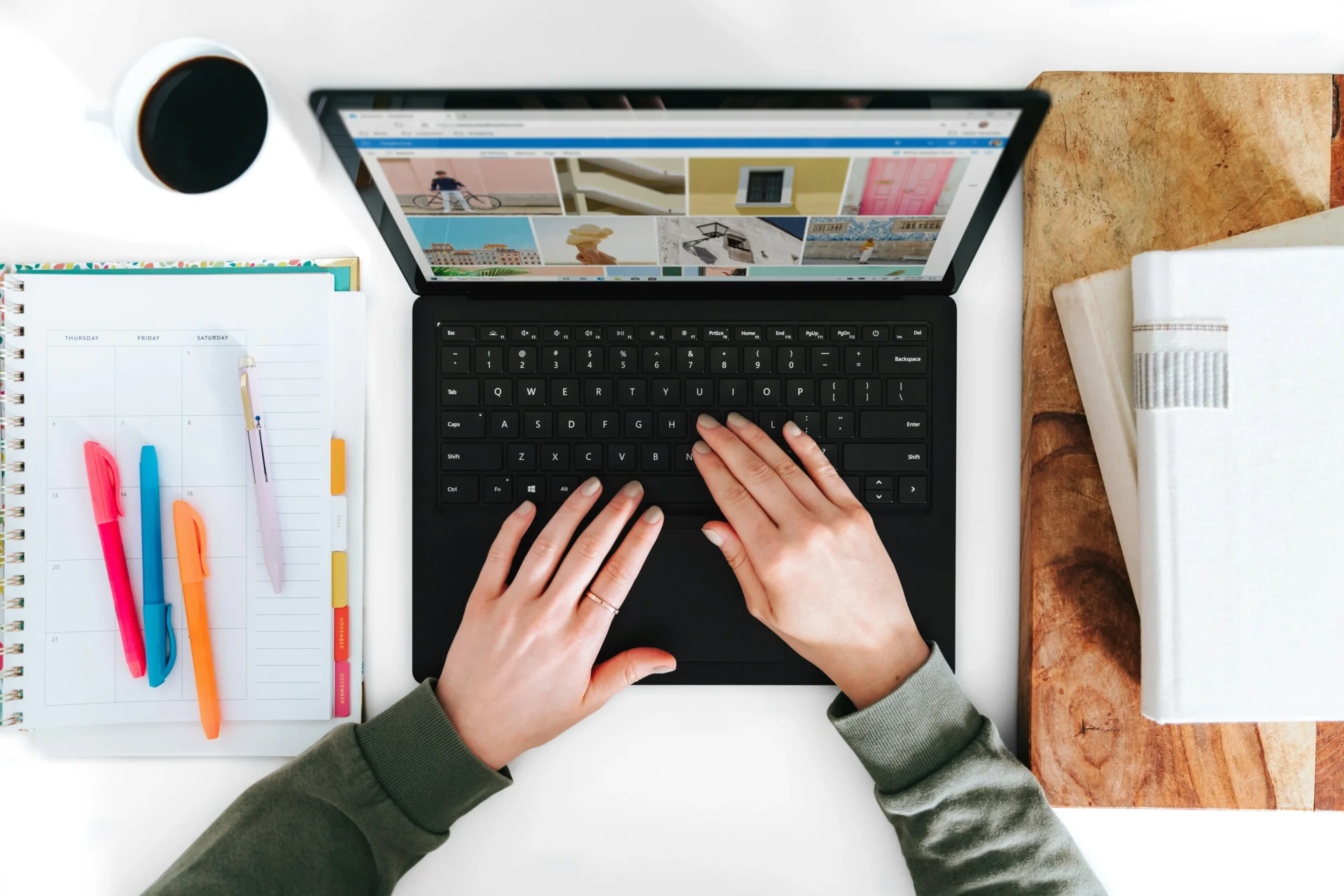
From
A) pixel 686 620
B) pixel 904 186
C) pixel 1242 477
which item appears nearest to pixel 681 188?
pixel 904 186

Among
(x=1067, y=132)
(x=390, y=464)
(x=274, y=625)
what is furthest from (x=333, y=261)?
(x=1067, y=132)

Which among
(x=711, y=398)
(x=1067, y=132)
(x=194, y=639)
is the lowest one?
(x=194, y=639)

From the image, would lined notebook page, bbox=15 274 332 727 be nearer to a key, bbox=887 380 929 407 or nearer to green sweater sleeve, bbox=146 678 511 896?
green sweater sleeve, bbox=146 678 511 896

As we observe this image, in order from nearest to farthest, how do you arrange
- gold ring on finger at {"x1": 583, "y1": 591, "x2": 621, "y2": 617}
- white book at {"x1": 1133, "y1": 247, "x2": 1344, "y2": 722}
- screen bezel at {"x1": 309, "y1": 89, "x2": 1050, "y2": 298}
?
screen bezel at {"x1": 309, "y1": 89, "x2": 1050, "y2": 298}, white book at {"x1": 1133, "y1": 247, "x2": 1344, "y2": 722}, gold ring on finger at {"x1": 583, "y1": 591, "x2": 621, "y2": 617}

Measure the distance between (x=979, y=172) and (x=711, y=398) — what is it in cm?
28

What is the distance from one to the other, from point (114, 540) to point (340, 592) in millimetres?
209

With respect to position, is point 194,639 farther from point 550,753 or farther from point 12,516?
point 550,753

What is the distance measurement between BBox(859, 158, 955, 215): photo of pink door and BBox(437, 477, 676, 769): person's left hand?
314 millimetres

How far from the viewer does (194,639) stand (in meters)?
0.66

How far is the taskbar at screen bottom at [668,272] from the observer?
63 centimetres

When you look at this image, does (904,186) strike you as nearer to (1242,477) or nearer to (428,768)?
(1242,477)

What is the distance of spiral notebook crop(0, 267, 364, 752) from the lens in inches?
26.7

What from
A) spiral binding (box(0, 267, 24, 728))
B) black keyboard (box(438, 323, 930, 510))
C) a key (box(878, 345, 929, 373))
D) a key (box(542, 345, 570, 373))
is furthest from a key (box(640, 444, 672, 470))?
spiral binding (box(0, 267, 24, 728))

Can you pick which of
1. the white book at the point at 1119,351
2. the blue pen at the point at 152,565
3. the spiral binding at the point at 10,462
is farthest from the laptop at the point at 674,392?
the spiral binding at the point at 10,462
